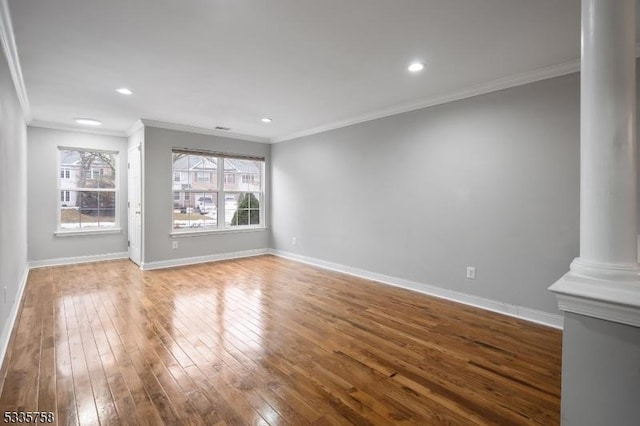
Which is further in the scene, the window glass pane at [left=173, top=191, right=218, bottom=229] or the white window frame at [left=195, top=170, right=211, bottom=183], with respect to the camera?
the white window frame at [left=195, top=170, right=211, bottom=183]

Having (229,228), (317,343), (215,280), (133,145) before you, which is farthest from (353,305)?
(133,145)

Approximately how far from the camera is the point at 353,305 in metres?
3.55

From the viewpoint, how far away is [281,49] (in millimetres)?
2631

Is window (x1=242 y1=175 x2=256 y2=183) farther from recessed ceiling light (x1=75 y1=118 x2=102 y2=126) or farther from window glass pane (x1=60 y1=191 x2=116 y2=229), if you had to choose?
recessed ceiling light (x1=75 y1=118 x2=102 y2=126)

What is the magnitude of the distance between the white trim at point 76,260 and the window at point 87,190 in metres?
0.52

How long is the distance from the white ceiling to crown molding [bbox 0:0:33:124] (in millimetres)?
47

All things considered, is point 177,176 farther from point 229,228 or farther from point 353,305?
point 353,305

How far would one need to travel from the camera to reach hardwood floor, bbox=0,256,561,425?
1.78 m

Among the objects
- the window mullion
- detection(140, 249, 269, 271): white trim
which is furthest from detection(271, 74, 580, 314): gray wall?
the window mullion

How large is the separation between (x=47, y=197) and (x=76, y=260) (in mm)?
1173

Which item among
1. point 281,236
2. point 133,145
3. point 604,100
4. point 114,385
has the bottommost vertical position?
point 114,385

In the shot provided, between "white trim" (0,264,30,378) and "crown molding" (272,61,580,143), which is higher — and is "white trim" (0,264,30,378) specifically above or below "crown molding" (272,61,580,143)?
below

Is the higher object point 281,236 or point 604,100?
point 604,100

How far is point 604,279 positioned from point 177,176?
573cm
